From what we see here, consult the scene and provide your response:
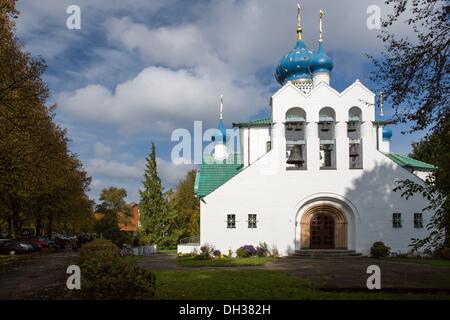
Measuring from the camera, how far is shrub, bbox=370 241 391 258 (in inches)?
924

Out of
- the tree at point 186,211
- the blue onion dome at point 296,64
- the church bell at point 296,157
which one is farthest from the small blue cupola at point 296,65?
the tree at point 186,211

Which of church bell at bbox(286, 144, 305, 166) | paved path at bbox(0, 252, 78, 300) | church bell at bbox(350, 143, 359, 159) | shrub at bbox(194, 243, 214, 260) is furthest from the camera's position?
church bell at bbox(350, 143, 359, 159)

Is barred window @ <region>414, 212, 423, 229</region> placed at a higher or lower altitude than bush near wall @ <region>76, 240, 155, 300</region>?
higher

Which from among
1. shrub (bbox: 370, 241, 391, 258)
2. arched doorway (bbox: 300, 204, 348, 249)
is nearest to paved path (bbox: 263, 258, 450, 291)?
shrub (bbox: 370, 241, 391, 258)

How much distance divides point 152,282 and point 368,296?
18.9 feet

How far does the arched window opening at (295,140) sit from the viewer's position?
24.3 m

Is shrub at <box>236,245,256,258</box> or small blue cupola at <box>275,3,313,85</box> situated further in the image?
small blue cupola at <box>275,3,313,85</box>

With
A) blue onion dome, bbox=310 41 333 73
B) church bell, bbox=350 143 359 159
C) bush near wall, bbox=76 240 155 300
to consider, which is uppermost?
blue onion dome, bbox=310 41 333 73

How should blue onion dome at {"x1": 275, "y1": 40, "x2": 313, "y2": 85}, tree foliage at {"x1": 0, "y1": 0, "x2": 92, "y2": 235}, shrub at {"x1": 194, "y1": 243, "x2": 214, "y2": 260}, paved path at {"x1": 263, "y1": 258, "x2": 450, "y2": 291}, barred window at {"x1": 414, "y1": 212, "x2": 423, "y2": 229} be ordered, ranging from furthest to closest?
blue onion dome at {"x1": 275, "y1": 40, "x2": 313, "y2": 85}, barred window at {"x1": 414, "y1": 212, "x2": 423, "y2": 229}, shrub at {"x1": 194, "y1": 243, "x2": 214, "y2": 260}, tree foliage at {"x1": 0, "y1": 0, "x2": 92, "y2": 235}, paved path at {"x1": 263, "y1": 258, "x2": 450, "y2": 291}

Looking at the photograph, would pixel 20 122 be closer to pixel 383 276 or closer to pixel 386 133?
pixel 383 276

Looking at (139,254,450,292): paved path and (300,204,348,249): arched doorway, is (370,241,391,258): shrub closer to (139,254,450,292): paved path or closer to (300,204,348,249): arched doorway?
(300,204,348,249): arched doorway

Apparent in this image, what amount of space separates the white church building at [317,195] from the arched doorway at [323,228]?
2.4 inches
